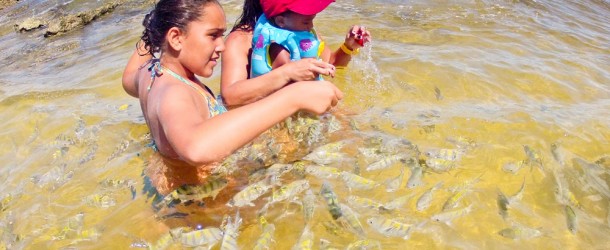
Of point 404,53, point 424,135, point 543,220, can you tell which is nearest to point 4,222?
point 424,135

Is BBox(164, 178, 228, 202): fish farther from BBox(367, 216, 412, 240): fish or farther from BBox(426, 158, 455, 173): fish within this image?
BBox(426, 158, 455, 173): fish

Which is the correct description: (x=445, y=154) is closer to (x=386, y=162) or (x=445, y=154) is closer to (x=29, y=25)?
(x=386, y=162)

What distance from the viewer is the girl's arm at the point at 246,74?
3516 mm

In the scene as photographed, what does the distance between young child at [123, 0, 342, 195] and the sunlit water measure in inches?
16.7

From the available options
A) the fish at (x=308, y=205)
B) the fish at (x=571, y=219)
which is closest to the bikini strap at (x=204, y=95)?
the fish at (x=308, y=205)

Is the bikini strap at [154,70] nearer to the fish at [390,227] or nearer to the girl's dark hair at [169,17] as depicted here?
the girl's dark hair at [169,17]

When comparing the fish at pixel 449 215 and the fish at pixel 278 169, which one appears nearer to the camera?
the fish at pixel 449 215

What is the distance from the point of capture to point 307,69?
3.49m

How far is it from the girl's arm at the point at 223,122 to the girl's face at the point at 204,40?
0.52 metres

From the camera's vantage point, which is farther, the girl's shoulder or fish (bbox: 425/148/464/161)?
the girl's shoulder

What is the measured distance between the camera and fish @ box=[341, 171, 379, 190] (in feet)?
11.3

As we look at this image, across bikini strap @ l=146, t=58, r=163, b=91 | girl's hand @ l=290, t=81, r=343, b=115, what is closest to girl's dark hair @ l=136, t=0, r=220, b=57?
bikini strap @ l=146, t=58, r=163, b=91

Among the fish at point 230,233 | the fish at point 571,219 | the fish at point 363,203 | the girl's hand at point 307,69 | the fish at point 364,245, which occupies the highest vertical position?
the girl's hand at point 307,69

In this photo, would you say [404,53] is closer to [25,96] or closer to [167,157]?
[167,157]
